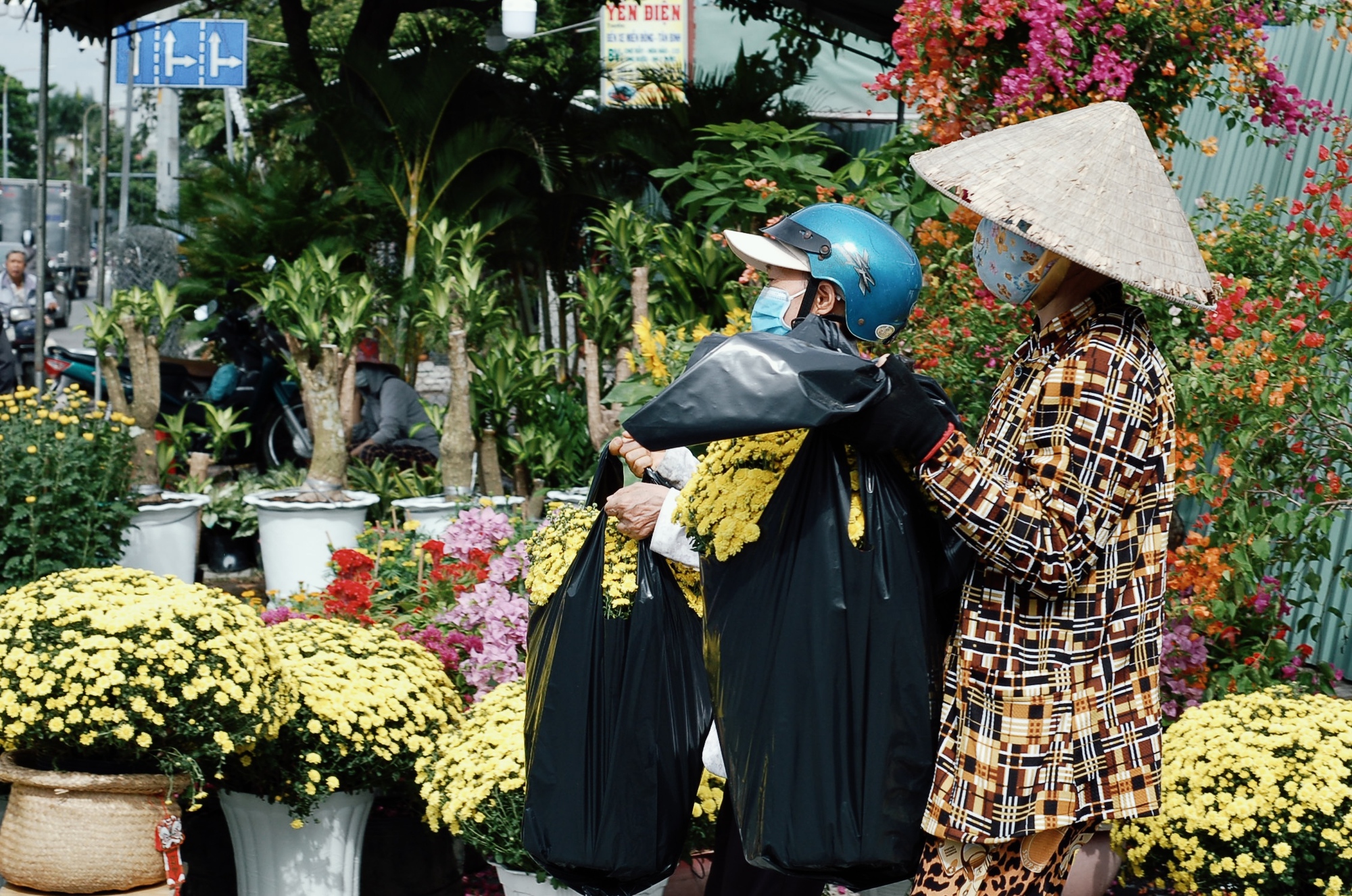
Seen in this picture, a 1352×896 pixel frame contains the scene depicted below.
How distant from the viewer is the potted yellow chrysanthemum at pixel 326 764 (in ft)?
11.8

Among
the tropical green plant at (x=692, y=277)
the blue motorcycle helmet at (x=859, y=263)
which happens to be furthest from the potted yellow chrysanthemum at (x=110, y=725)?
the tropical green plant at (x=692, y=277)

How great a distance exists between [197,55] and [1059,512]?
13.1 meters

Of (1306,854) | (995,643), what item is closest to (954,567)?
(995,643)

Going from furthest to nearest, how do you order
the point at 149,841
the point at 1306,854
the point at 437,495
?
the point at 437,495 < the point at 149,841 < the point at 1306,854

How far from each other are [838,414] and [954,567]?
1.06 ft

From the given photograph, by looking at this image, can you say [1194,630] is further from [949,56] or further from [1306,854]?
[949,56]

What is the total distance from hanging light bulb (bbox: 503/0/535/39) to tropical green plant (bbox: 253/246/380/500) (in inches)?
136

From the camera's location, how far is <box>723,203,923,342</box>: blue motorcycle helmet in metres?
2.28

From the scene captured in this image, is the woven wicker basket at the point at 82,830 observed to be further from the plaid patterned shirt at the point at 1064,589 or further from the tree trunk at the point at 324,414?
the tree trunk at the point at 324,414

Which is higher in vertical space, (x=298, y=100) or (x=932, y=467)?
(x=298, y=100)

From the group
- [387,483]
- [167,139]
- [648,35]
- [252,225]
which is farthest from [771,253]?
[167,139]

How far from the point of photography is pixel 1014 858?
2111 mm

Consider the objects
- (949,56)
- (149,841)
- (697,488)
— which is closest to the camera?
(697,488)

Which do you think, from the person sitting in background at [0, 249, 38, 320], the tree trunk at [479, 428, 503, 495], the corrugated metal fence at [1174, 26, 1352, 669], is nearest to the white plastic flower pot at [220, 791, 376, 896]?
the corrugated metal fence at [1174, 26, 1352, 669]
